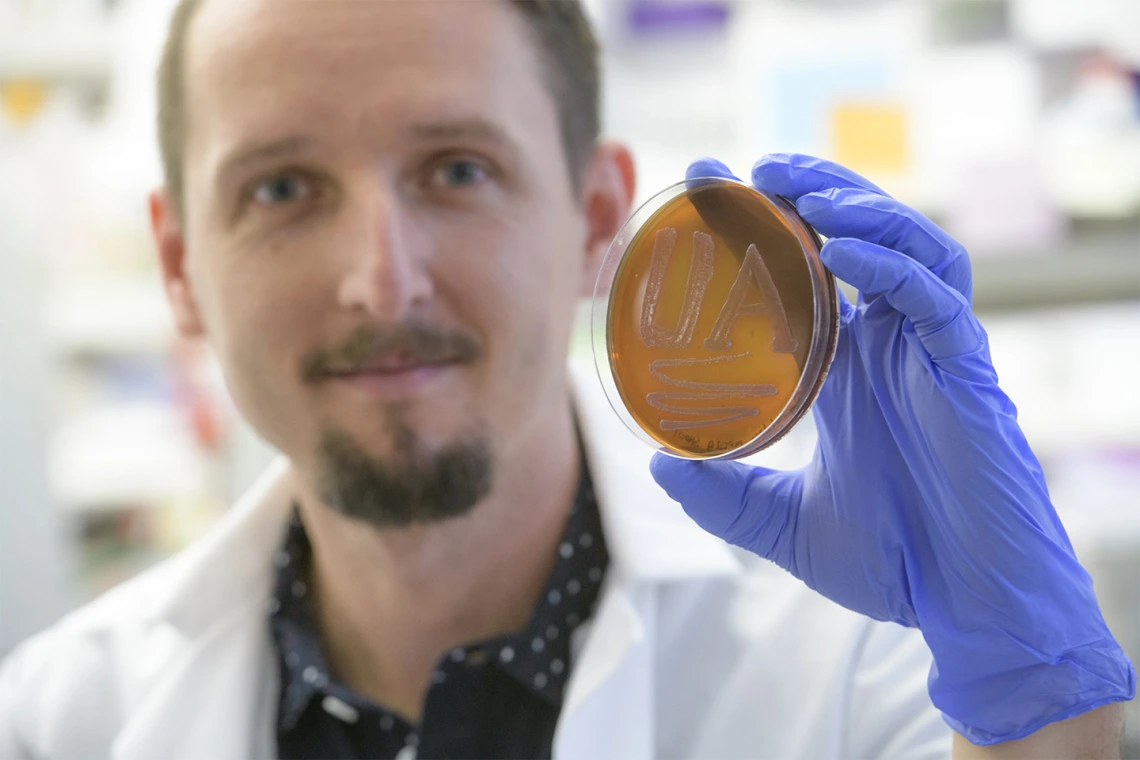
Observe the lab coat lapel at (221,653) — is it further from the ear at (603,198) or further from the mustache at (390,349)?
the ear at (603,198)

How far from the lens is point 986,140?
225cm

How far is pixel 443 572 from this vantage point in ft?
4.20

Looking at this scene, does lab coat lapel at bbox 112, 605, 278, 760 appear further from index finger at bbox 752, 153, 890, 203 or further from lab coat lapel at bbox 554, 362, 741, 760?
index finger at bbox 752, 153, 890, 203

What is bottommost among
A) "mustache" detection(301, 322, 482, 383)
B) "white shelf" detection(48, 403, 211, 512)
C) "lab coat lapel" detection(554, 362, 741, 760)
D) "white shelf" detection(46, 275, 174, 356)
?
"white shelf" detection(48, 403, 211, 512)

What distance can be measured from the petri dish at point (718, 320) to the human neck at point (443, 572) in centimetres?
46

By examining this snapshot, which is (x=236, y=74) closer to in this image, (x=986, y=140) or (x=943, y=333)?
(x=943, y=333)

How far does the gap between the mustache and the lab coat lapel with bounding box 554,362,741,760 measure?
0.29 m

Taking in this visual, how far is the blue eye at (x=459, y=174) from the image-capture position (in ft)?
3.88

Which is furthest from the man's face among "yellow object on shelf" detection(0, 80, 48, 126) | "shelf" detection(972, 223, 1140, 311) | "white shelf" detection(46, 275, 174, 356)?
"yellow object on shelf" detection(0, 80, 48, 126)

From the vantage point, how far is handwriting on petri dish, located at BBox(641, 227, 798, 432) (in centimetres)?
78

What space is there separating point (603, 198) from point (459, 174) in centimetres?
27

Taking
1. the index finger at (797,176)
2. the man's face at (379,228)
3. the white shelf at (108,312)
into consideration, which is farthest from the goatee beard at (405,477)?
the white shelf at (108,312)

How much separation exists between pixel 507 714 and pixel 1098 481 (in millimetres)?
1647

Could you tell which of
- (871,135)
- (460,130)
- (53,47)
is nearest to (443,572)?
(460,130)
